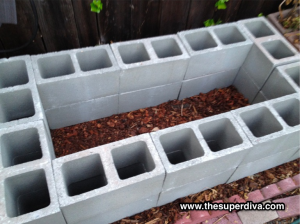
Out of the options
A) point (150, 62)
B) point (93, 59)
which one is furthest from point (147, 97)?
point (93, 59)

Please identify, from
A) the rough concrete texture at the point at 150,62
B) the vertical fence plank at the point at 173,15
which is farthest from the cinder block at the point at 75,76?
the vertical fence plank at the point at 173,15

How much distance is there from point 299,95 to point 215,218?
1360 mm

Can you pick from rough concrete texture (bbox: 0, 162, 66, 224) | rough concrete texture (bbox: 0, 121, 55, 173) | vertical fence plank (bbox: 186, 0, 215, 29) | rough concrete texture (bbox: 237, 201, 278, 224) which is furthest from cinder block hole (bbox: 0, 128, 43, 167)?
vertical fence plank (bbox: 186, 0, 215, 29)

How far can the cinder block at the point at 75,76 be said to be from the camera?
2.44m

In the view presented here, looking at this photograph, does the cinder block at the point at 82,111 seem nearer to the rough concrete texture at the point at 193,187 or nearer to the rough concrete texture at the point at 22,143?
the rough concrete texture at the point at 22,143

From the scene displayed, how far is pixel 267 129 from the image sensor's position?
2604 mm

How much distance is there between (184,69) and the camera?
286cm

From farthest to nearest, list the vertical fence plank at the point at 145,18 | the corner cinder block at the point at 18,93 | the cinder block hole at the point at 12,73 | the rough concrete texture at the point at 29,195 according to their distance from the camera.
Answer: the vertical fence plank at the point at 145,18
the cinder block hole at the point at 12,73
the corner cinder block at the point at 18,93
the rough concrete texture at the point at 29,195

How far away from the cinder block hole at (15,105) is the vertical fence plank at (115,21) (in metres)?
1.07

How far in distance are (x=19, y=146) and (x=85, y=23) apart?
135cm

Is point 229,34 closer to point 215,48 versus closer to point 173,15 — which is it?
point 215,48

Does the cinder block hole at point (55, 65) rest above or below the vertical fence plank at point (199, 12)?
below

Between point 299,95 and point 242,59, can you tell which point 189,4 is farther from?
point 299,95

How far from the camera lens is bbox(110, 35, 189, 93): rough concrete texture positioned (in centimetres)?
263
